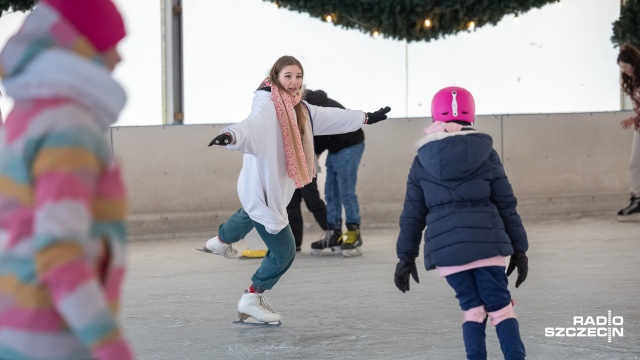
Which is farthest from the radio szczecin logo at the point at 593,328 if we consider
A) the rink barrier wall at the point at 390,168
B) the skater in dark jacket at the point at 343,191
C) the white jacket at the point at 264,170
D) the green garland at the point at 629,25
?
the green garland at the point at 629,25

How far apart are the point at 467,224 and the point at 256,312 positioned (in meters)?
2.04

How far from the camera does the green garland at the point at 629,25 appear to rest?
441 inches

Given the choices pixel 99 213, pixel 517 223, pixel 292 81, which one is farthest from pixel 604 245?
pixel 99 213

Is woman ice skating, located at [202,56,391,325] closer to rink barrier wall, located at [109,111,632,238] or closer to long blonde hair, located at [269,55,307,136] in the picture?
long blonde hair, located at [269,55,307,136]

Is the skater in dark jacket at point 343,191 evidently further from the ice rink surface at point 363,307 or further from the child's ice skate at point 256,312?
the child's ice skate at point 256,312

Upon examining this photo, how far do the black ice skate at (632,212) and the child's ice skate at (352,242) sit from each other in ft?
10.5

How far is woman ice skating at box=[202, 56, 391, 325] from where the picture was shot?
17.7 ft

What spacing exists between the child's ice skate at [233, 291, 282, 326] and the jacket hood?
1.89 metres

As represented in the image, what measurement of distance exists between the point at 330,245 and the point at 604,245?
2.39 meters

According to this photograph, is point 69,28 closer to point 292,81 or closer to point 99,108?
point 99,108

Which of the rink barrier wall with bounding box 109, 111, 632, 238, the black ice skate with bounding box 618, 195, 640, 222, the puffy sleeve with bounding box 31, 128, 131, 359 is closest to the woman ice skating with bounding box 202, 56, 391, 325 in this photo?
the puffy sleeve with bounding box 31, 128, 131, 359

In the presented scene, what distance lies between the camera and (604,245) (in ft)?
Result: 28.5

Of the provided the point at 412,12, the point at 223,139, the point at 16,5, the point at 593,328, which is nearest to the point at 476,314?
the point at 593,328

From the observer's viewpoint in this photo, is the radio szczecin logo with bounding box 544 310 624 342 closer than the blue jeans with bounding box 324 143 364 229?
Yes
